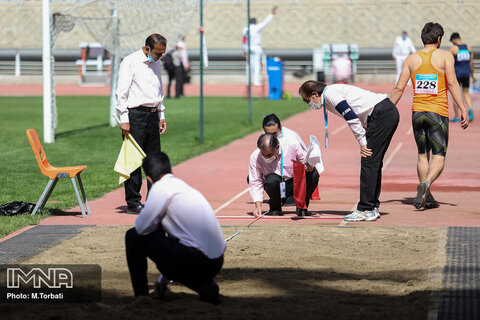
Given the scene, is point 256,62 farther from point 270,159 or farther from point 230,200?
point 270,159

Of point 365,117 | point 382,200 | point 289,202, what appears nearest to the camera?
point 365,117

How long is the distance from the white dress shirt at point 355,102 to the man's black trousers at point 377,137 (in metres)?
0.07

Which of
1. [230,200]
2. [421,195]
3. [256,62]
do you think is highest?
[256,62]

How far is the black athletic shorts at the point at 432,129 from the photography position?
37.8 ft

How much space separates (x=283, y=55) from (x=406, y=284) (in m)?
37.7

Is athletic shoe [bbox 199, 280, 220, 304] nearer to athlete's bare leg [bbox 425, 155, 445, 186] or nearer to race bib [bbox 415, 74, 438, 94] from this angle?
athlete's bare leg [bbox 425, 155, 445, 186]

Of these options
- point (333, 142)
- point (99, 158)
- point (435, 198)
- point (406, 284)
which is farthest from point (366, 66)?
point (406, 284)

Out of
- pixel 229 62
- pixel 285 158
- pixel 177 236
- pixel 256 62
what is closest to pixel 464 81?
pixel 285 158

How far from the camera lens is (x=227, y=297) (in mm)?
7262

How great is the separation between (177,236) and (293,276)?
1.64 meters

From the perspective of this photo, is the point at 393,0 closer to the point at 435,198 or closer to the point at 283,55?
the point at 283,55

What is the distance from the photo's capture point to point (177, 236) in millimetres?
6855

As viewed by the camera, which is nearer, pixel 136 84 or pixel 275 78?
pixel 136 84

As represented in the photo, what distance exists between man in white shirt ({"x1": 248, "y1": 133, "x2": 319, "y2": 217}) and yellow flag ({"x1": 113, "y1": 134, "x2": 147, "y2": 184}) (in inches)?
55.3
